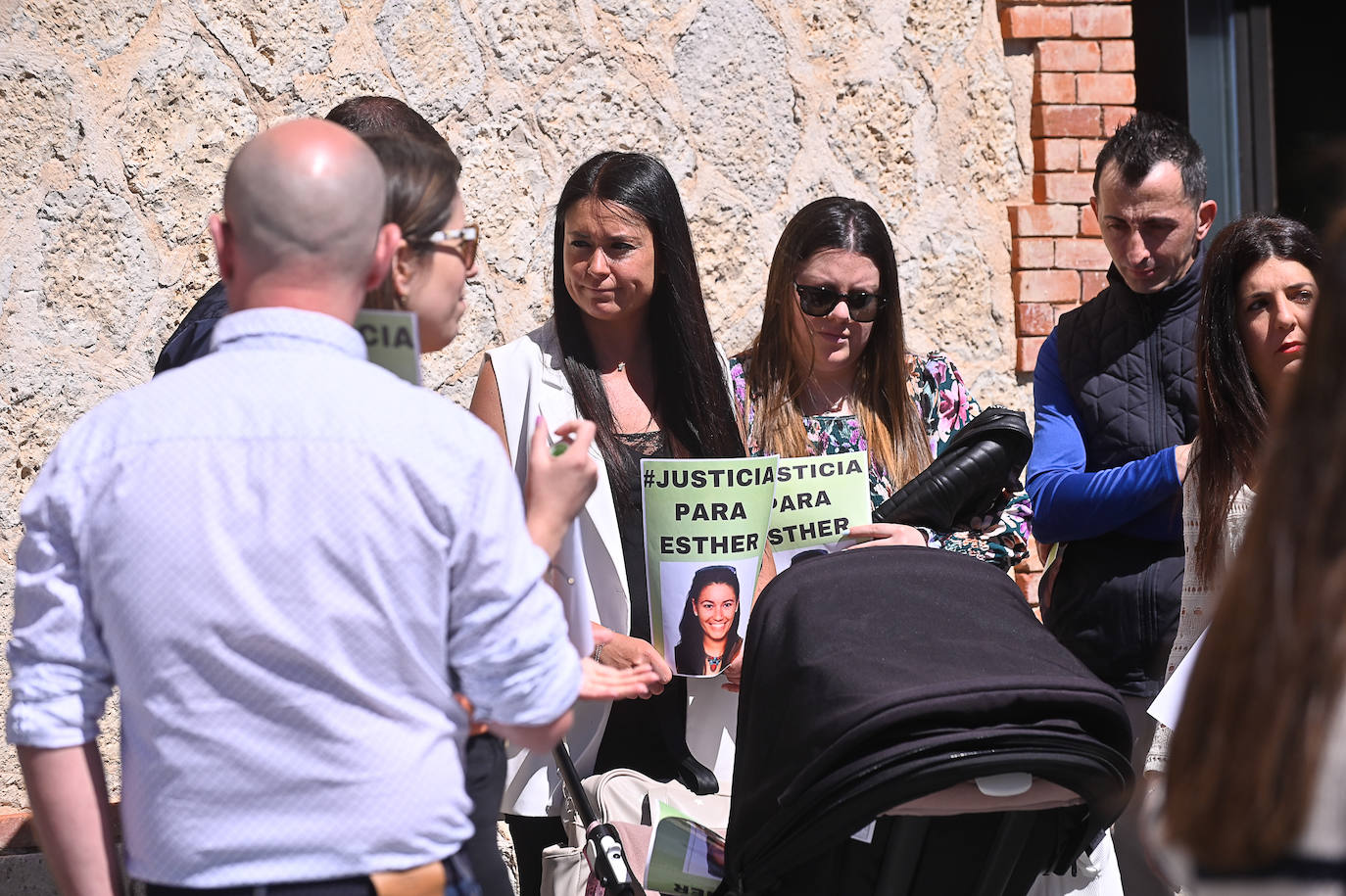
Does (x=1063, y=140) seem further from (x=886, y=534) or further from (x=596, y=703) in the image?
(x=596, y=703)

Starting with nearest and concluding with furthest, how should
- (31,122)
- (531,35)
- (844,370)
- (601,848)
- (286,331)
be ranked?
1. (286,331)
2. (601,848)
3. (844,370)
4. (31,122)
5. (531,35)

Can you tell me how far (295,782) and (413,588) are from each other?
232mm

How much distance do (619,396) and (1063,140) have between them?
→ 2.54 metres

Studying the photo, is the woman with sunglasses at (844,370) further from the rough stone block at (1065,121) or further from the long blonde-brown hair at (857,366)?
the rough stone block at (1065,121)

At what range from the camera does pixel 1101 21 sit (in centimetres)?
471

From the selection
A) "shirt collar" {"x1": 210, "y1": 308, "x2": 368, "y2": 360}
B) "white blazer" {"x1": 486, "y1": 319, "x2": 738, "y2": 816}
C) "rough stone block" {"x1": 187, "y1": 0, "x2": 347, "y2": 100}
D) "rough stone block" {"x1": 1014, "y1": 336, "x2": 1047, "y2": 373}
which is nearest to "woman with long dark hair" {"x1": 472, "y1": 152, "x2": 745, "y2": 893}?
"white blazer" {"x1": 486, "y1": 319, "x2": 738, "y2": 816}

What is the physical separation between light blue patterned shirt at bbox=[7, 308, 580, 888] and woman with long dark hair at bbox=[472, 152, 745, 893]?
1.12 metres

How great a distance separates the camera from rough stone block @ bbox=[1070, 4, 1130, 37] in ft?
15.4

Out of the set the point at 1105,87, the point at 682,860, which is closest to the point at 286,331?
the point at 682,860

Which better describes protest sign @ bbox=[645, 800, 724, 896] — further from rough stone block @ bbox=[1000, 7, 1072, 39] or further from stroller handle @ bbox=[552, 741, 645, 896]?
rough stone block @ bbox=[1000, 7, 1072, 39]

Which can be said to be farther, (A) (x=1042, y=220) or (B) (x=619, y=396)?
(A) (x=1042, y=220)

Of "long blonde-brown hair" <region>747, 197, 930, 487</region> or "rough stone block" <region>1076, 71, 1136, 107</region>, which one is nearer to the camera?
"long blonde-brown hair" <region>747, 197, 930, 487</region>

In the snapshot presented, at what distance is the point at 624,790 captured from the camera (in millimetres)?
2418

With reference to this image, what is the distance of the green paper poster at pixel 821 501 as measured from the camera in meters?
2.66
